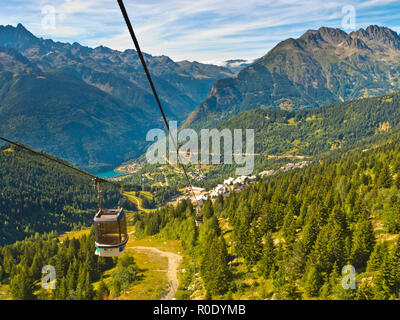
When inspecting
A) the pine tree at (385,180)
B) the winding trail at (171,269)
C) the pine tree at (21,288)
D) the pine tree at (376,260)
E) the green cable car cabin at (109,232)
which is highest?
the green cable car cabin at (109,232)

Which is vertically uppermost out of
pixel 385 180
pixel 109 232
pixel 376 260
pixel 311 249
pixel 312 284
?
pixel 109 232

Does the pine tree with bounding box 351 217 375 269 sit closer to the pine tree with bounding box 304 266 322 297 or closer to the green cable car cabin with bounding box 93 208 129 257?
the pine tree with bounding box 304 266 322 297

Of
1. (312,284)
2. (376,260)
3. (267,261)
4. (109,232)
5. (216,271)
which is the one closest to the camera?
(109,232)

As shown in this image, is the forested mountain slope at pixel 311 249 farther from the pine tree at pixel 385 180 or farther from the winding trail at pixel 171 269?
the winding trail at pixel 171 269

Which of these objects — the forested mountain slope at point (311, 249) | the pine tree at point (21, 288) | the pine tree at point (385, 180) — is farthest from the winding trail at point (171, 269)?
the pine tree at point (385, 180)

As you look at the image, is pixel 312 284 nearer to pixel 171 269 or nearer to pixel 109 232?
pixel 109 232

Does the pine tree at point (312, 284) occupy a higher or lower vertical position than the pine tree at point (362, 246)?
lower

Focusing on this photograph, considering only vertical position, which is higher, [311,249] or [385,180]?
[385,180]

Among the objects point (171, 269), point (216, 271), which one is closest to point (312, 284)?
point (216, 271)
